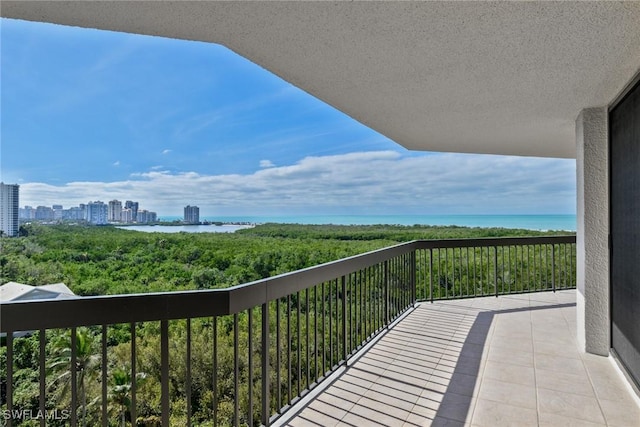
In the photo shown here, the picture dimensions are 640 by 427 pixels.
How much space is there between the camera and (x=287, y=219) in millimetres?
31109

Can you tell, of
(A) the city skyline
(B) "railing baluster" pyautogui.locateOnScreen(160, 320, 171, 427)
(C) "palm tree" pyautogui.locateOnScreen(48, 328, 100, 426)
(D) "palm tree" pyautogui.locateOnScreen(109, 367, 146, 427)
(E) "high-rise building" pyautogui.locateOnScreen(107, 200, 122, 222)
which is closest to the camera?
(B) "railing baluster" pyautogui.locateOnScreen(160, 320, 171, 427)

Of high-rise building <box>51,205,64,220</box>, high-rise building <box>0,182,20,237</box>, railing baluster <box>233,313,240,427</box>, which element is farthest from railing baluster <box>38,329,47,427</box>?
high-rise building <box>51,205,64,220</box>

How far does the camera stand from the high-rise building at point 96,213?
18.0m

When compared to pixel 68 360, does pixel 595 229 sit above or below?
above

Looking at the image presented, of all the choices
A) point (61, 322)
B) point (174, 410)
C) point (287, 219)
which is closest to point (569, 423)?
point (61, 322)

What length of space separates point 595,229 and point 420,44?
2.57 meters

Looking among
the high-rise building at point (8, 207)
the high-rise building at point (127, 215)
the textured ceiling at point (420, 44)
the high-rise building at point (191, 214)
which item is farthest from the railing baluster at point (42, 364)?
the high-rise building at point (191, 214)

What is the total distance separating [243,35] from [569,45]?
193 cm

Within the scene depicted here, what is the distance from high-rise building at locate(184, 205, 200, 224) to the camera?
24.9 meters

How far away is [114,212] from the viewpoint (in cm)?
2208

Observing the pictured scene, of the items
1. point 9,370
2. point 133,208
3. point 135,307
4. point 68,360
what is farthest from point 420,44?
point 133,208

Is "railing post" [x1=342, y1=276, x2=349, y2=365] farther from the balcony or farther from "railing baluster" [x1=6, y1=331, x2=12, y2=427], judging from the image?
"railing baluster" [x1=6, y1=331, x2=12, y2=427]

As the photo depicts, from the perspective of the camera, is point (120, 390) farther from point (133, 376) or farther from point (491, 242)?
point (133, 376)

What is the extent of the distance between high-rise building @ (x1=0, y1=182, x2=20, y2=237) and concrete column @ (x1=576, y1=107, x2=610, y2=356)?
31.6 feet
